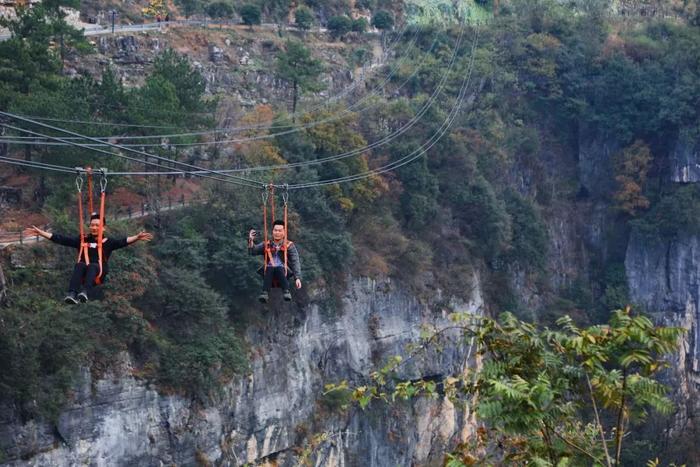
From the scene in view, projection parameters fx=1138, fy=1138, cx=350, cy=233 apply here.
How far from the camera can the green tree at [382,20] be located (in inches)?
1742

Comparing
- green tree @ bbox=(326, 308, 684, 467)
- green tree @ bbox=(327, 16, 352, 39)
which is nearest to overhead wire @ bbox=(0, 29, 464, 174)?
green tree @ bbox=(327, 16, 352, 39)

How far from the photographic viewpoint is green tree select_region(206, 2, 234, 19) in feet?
134

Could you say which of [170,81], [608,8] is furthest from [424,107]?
[608,8]

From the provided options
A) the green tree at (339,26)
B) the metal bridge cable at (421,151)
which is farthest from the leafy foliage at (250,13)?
the metal bridge cable at (421,151)

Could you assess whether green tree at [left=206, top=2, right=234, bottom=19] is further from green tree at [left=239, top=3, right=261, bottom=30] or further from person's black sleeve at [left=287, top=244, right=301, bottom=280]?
person's black sleeve at [left=287, top=244, right=301, bottom=280]

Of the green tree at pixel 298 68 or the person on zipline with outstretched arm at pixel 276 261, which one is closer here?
the person on zipline with outstretched arm at pixel 276 261

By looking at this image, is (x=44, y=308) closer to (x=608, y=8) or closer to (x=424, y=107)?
(x=424, y=107)

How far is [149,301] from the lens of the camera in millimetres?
25703

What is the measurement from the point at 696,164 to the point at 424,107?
13020 mm

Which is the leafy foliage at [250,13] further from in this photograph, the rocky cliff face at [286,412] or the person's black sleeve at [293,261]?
the person's black sleeve at [293,261]

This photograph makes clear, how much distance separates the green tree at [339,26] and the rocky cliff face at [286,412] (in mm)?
12653

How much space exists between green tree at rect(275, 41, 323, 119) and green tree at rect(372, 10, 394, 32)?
28.7ft

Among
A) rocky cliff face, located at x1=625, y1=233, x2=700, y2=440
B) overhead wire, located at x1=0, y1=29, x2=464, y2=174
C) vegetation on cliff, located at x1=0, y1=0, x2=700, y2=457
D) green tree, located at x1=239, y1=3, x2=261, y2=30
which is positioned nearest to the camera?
vegetation on cliff, located at x1=0, y1=0, x2=700, y2=457

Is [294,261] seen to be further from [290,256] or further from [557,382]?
[557,382]
